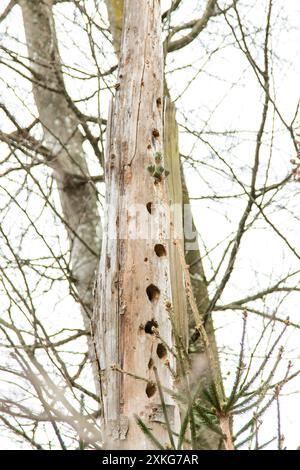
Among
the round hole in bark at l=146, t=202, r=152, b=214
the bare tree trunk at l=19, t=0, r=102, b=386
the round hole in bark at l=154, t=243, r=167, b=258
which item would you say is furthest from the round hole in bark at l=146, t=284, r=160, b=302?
the bare tree trunk at l=19, t=0, r=102, b=386

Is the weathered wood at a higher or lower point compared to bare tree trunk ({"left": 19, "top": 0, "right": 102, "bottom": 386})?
lower

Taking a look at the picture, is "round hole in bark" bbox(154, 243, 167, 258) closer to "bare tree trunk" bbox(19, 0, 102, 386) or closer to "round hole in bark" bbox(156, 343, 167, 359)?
"round hole in bark" bbox(156, 343, 167, 359)

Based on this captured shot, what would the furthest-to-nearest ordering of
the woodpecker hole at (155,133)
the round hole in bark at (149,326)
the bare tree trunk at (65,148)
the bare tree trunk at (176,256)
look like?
the bare tree trunk at (65,148), the woodpecker hole at (155,133), the round hole in bark at (149,326), the bare tree trunk at (176,256)

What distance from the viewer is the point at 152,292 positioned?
11.5 ft

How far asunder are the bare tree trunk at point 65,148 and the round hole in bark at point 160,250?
7.25ft

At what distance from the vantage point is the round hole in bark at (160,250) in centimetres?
357

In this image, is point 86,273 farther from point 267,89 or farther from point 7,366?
point 267,89

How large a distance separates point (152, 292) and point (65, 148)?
2.56m

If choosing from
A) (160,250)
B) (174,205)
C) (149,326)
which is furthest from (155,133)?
(149,326)

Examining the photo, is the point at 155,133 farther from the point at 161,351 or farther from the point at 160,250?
the point at 161,351

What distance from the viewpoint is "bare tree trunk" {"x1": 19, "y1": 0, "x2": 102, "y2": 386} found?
238 inches

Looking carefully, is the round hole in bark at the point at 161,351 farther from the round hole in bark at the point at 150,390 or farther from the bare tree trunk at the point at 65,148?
the bare tree trunk at the point at 65,148

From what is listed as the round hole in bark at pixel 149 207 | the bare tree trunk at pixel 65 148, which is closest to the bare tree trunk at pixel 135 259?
the round hole in bark at pixel 149 207

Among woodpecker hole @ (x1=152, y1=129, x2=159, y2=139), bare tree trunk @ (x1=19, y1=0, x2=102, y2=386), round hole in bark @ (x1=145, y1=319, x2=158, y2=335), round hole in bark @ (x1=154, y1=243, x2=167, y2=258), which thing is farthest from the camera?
bare tree trunk @ (x1=19, y1=0, x2=102, y2=386)
